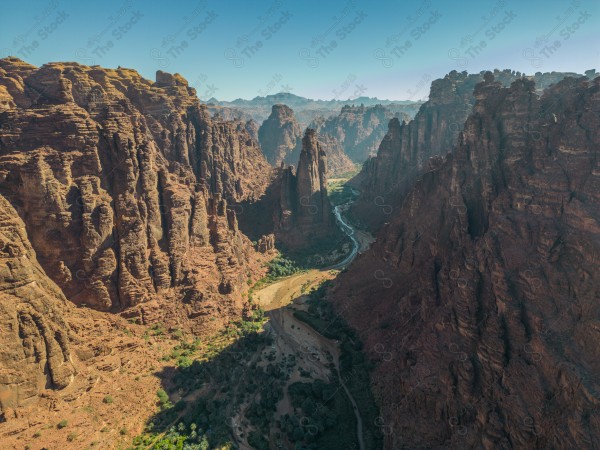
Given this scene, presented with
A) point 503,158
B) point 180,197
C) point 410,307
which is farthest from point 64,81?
point 503,158

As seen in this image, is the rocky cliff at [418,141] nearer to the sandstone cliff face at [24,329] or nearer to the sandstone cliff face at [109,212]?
the sandstone cliff face at [109,212]

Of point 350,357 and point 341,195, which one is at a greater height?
point 341,195

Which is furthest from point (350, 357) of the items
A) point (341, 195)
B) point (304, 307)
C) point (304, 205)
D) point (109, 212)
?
point (341, 195)

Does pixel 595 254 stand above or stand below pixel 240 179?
below

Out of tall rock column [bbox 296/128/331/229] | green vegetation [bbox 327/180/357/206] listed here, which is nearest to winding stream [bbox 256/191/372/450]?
tall rock column [bbox 296/128/331/229]

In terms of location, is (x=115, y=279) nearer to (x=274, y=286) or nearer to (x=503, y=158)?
(x=274, y=286)

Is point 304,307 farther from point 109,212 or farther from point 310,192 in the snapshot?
point 310,192
